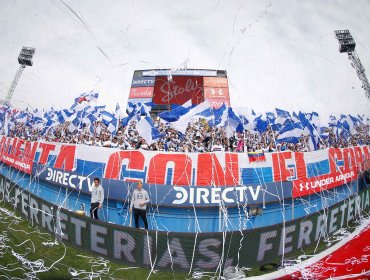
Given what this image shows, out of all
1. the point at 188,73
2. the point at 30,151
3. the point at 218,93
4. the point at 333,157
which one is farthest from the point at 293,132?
the point at 188,73

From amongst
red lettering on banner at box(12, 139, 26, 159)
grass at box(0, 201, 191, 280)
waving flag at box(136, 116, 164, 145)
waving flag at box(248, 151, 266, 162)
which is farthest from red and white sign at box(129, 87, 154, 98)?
grass at box(0, 201, 191, 280)

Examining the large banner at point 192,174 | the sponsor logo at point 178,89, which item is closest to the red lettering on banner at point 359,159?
the large banner at point 192,174

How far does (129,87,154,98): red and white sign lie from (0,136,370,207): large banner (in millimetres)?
24830

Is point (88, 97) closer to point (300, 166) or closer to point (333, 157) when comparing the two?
point (300, 166)

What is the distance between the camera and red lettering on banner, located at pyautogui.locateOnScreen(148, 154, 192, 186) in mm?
7418

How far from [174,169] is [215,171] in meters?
1.32

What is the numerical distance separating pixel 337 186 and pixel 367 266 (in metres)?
6.24

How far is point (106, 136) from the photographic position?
1447 centimetres

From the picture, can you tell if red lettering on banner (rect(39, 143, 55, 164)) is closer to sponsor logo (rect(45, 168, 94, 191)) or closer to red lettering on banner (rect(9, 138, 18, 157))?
sponsor logo (rect(45, 168, 94, 191))

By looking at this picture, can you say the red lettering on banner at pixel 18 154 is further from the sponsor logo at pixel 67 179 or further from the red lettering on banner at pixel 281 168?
the red lettering on banner at pixel 281 168

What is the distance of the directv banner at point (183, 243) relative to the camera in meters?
4.88

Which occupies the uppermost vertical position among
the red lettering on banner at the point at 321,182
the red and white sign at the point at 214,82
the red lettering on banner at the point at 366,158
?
the red and white sign at the point at 214,82

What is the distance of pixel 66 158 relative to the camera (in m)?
9.35

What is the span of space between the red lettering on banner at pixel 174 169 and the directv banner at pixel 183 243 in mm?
2535
